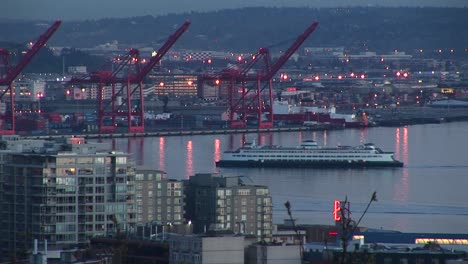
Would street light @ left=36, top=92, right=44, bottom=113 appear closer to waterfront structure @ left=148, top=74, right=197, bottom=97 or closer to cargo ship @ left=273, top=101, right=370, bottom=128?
waterfront structure @ left=148, top=74, right=197, bottom=97

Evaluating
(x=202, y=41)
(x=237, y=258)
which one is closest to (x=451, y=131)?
(x=237, y=258)

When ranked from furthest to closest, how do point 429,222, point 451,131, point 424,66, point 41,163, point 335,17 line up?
1. point 335,17
2. point 424,66
3. point 451,131
4. point 429,222
5. point 41,163

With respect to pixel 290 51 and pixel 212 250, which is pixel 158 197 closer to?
pixel 212 250

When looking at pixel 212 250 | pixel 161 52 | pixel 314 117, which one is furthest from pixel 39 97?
pixel 212 250

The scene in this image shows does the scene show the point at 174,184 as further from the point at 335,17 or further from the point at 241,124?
the point at 335,17

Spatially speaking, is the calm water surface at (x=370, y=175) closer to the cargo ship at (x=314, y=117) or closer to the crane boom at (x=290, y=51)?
the cargo ship at (x=314, y=117)

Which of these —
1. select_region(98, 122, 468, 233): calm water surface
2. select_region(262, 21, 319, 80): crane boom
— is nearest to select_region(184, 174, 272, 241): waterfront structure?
select_region(98, 122, 468, 233): calm water surface
